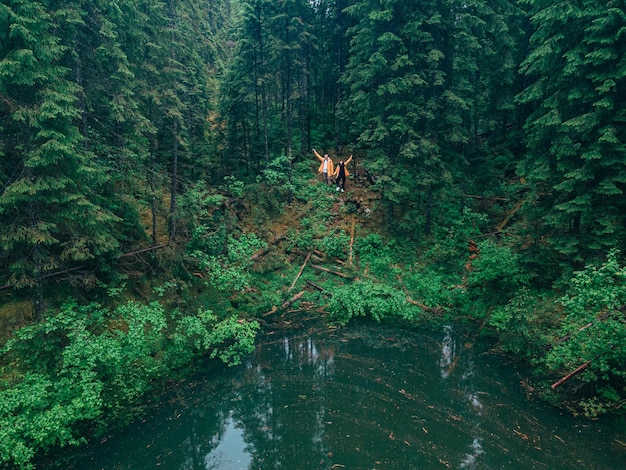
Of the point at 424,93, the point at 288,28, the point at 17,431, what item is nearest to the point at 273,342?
the point at 17,431

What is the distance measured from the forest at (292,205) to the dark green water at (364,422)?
1099 mm

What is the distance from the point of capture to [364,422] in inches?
392

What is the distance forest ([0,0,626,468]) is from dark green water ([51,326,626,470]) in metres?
1.10

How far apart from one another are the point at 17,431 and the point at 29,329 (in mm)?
2390

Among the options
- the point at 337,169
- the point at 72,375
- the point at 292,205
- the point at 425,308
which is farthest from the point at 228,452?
the point at 292,205

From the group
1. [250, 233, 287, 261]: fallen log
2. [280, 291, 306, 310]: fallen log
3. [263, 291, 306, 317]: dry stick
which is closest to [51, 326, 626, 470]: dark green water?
[263, 291, 306, 317]: dry stick

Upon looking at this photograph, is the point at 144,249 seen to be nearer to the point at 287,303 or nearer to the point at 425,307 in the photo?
the point at 287,303

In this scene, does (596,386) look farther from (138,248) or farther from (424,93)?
(138,248)

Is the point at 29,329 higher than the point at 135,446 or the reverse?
higher

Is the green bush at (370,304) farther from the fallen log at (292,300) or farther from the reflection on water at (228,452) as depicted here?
the reflection on water at (228,452)

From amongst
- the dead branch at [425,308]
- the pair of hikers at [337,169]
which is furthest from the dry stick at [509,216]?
the pair of hikers at [337,169]

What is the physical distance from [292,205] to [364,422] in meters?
14.6

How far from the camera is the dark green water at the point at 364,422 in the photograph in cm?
866

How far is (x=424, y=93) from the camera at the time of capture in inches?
731
